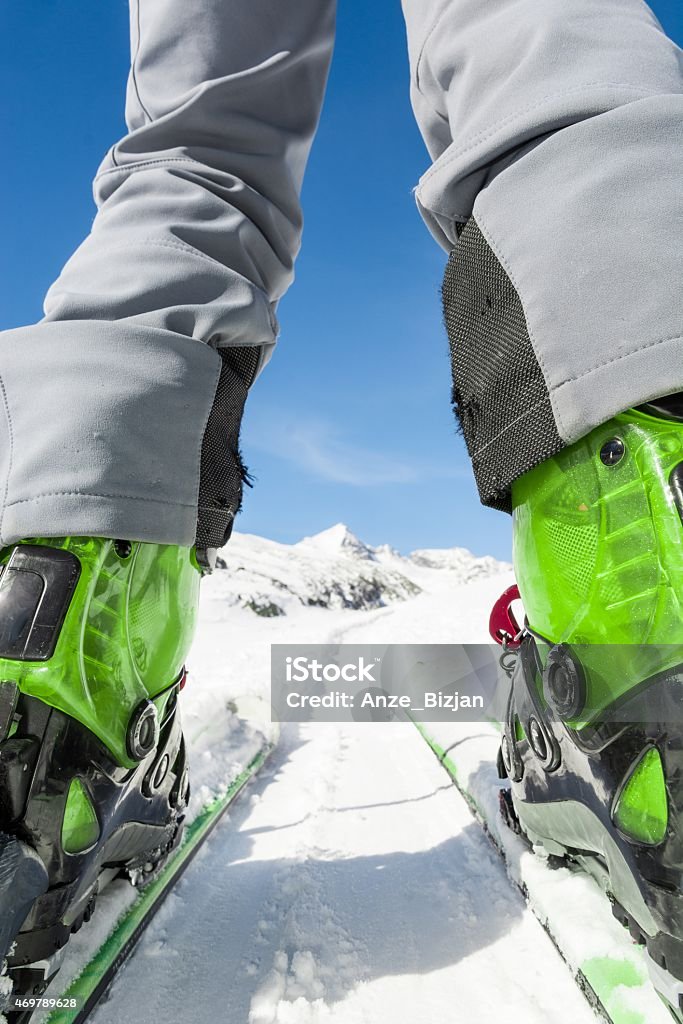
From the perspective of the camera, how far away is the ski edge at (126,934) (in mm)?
621

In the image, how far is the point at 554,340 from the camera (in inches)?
21.2

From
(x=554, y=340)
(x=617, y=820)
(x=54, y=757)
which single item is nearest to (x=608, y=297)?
(x=554, y=340)


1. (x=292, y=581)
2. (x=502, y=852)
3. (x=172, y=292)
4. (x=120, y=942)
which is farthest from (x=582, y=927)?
(x=292, y=581)

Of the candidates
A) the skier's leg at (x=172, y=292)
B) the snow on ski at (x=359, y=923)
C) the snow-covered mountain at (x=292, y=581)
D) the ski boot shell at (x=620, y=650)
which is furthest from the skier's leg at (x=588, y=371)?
the snow-covered mountain at (x=292, y=581)

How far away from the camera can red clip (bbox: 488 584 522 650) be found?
2.92 feet

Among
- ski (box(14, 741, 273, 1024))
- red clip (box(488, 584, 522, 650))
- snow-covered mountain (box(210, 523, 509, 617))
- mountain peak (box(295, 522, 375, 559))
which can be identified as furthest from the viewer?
mountain peak (box(295, 522, 375, 559))

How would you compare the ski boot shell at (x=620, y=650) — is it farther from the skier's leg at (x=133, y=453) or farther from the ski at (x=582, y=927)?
the skier's leg at (x=133, y=453)

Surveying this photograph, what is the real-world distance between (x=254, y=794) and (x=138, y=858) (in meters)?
0.67

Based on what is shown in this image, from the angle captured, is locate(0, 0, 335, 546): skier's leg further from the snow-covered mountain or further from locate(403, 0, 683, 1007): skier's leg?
the snow-covered mountain

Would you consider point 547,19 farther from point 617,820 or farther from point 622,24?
point 617,820

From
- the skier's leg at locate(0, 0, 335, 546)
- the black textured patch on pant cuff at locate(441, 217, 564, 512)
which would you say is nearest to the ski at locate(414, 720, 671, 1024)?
the black textured patch on pant cuff at locate(441, 217, 564, 512)

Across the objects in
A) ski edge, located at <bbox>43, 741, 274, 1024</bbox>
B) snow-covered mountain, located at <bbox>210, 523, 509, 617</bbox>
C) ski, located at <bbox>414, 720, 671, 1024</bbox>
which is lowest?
ski edge, located at <bbox>43, 741, 274, 1024</bbox>

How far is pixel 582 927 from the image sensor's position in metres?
0.68

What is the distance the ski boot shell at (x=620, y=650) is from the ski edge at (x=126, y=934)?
0.55 metres
